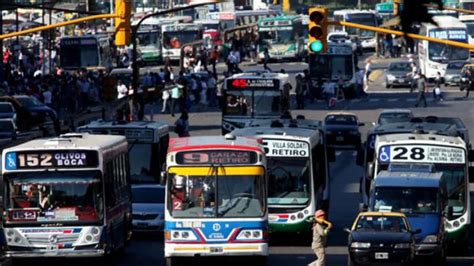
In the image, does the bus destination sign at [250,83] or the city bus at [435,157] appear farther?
the bus destination sign at [250,83]

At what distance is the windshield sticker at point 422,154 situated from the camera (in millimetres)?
28328

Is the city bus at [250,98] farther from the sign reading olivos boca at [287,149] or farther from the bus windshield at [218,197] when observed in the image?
the bus windshield at [218,197]

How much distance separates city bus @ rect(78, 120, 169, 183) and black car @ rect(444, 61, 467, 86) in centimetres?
4523

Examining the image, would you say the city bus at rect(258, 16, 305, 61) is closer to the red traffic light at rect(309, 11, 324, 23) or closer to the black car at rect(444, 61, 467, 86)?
the black car at rect(444, 61, 467, 86)

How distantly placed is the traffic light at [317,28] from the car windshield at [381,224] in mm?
6110

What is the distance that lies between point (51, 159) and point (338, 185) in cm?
1851

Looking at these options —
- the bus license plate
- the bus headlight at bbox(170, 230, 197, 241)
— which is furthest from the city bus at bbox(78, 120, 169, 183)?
the bus license plate

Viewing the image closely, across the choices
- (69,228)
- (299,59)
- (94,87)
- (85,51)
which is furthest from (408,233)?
(299,59)

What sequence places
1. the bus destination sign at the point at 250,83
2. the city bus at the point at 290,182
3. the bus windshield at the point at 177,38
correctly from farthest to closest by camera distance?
1. the bus windshield at the point at 177,38
2. the bus destination sign at the point at 250,83
3. the city bus at the point at 290,182

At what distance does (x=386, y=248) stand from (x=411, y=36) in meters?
18.2

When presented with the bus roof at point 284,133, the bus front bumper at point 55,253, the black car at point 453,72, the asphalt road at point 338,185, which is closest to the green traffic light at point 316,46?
the bus roof at point 284,133

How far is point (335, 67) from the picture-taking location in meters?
73.0

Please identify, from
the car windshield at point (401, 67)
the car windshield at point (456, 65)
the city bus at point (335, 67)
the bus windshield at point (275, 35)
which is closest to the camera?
the city bus at point (335, 67)

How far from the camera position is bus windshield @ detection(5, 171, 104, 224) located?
76.9 feet
